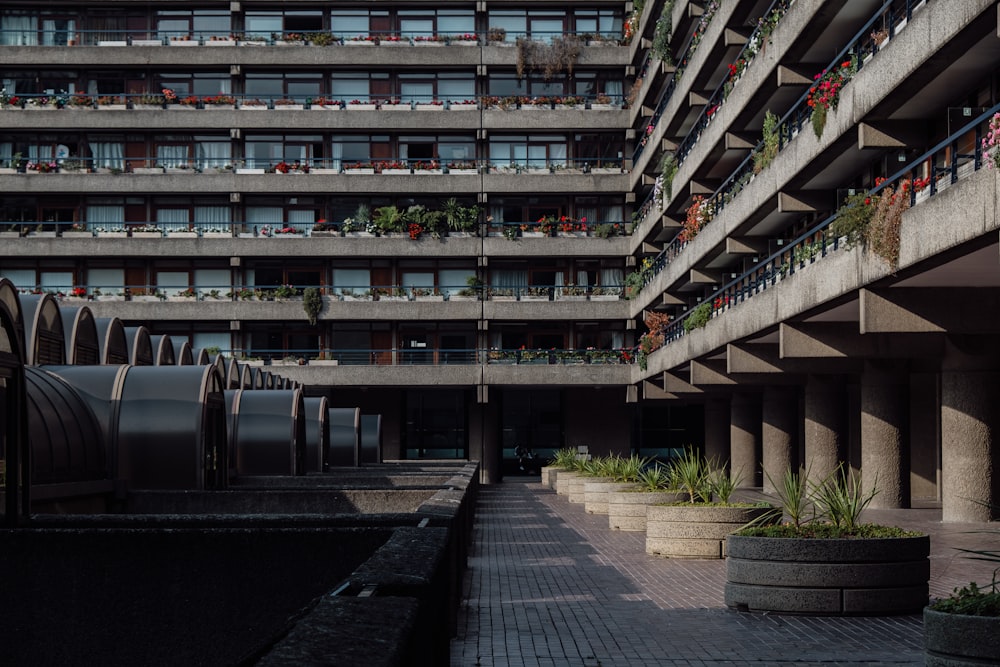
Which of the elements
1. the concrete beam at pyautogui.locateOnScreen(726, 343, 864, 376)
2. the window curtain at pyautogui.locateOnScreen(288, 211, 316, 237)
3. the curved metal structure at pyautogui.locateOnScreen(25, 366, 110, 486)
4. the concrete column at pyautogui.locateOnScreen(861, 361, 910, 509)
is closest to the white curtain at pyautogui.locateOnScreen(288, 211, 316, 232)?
the window curtain at pyautogui.locateOnScreen(288, 211, 316, 237)

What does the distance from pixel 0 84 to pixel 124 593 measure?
61150 mm

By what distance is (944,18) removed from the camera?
1952 cm

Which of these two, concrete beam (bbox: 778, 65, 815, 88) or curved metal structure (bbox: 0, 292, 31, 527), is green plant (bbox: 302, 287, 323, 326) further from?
curved metal structure (bbox: 0, 292, 31, 527)

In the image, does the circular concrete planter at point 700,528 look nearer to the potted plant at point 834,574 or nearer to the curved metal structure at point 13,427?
the potted plant at point 834,574

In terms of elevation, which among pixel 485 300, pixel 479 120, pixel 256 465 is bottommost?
pixel 256 465

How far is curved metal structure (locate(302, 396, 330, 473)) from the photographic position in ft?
140

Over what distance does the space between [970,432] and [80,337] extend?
18869 millimetres

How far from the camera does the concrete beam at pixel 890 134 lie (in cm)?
2425

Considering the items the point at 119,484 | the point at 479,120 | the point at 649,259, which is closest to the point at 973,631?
the point at 119,484

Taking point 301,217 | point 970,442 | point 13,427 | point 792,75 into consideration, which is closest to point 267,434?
point 792,75

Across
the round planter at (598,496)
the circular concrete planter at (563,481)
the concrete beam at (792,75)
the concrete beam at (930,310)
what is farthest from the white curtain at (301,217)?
the concrete beam at (930,310)

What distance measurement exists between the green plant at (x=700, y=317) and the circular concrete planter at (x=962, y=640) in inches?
1228

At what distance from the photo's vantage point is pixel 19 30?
64.9m

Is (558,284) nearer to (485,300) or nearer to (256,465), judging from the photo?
(485,300)
